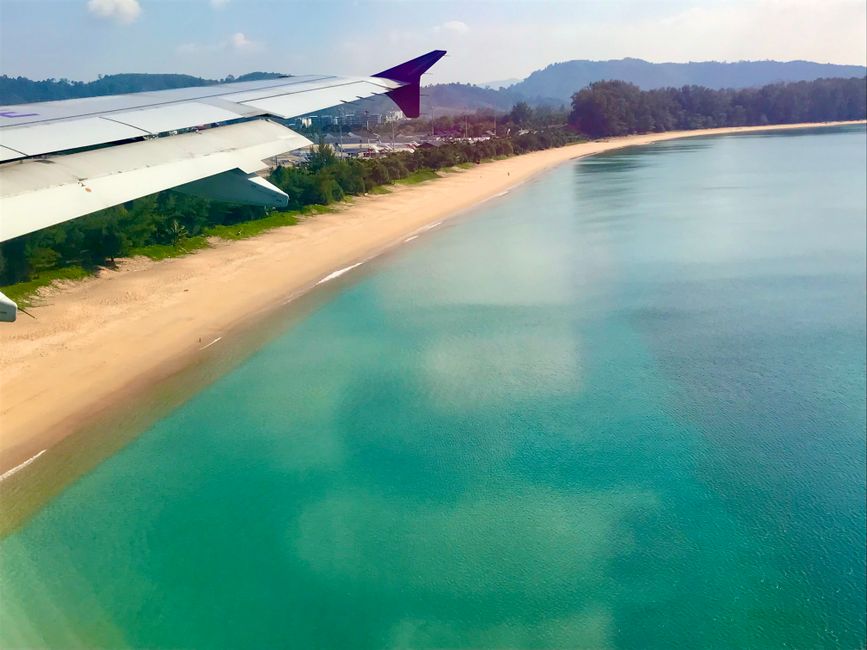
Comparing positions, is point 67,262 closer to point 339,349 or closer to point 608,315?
point 339,349

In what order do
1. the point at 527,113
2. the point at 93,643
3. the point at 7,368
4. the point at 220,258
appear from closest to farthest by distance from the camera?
1. the point at 93,643
2. the point at 7,368
3. the point at 220,258
4. the point at 527,113

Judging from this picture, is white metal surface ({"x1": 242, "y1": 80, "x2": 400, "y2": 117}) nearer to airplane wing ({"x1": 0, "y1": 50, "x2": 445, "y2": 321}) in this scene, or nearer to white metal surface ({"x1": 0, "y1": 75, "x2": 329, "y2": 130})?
airplane wing ({"x1": 0, "y1": 50, "x2": 445, "y2": 321})

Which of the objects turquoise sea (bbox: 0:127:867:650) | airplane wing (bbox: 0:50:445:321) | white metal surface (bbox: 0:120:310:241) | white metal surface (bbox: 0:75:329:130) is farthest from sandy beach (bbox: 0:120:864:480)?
white metal surface (bbox: 0:120:310:241)

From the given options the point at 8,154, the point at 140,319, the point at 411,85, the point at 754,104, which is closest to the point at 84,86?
the point at 140,319

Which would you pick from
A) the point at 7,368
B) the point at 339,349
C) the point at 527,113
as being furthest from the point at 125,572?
the point at 527,113

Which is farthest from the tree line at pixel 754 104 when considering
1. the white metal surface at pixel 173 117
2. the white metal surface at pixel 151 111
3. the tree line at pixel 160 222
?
the white metal surface at pixel 173 117

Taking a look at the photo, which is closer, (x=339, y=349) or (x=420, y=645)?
(x=420, y=645)

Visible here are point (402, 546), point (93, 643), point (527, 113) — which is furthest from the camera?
point (527, 113)
